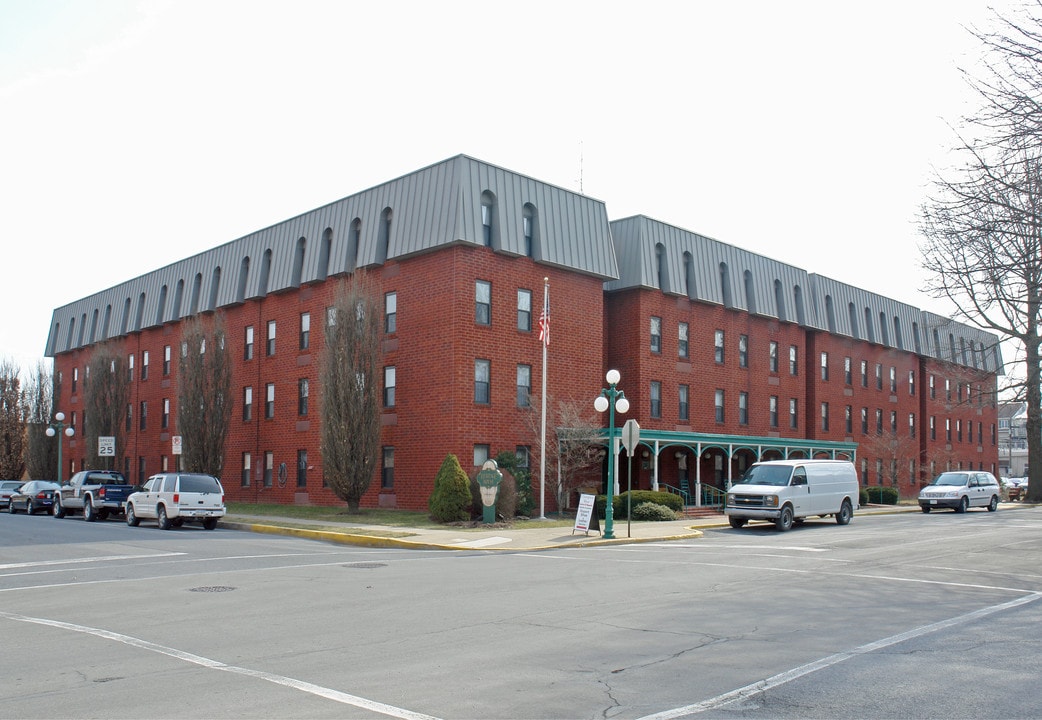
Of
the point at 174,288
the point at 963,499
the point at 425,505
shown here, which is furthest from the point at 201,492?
the point at 963,499

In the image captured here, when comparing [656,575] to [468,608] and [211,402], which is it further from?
[211,402]

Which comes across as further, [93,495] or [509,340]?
[93,495]

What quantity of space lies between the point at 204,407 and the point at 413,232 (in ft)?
48.4

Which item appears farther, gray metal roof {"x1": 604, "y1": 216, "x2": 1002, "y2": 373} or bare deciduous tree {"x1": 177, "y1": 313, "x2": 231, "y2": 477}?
bare deciduous tree {"x1": 177, "y1": 313, "x2": 231, "y2": 477}

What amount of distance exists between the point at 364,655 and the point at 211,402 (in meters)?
34.5

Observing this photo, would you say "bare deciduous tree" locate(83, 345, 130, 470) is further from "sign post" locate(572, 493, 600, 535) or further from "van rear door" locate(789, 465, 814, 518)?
"van rear door" locate(789, 465, 814, 518)

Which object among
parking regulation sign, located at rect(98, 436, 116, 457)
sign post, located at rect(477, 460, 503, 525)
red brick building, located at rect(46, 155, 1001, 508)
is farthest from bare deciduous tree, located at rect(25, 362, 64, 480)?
sign post, located at rect(477, 460, 503, 525)

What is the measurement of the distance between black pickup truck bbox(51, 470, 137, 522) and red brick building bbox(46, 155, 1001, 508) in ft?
23.8

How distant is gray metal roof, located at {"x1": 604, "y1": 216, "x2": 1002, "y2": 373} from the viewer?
38688 mm

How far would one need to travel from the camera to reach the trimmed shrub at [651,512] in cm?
3082

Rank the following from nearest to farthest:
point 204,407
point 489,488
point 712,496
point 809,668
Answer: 1. point 809,668
2. point 489,488
3. point 712,496
4. point 204,407

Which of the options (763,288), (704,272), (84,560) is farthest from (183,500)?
(763,288)

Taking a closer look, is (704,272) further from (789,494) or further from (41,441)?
(41,441)

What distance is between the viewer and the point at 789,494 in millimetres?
26906
